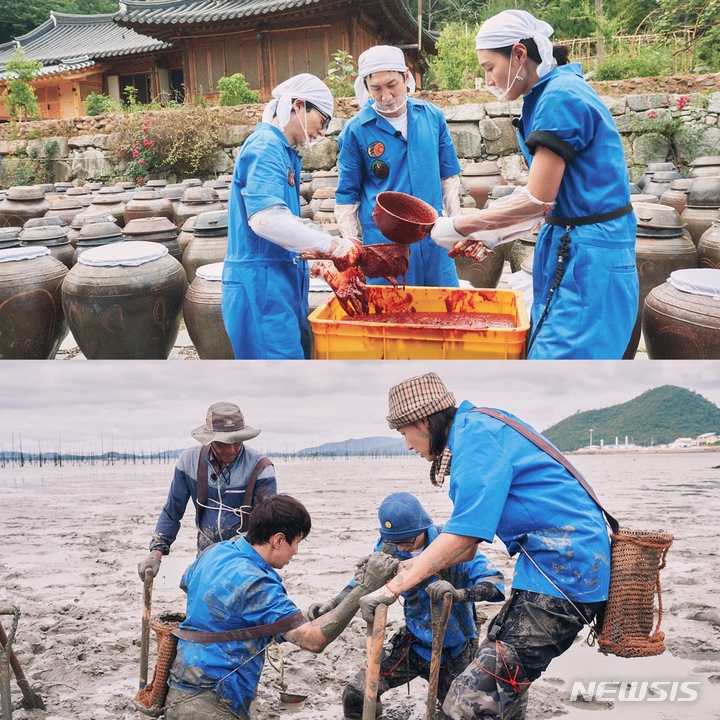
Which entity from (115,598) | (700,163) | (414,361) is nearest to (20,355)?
(115,598)

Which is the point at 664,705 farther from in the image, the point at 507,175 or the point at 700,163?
the point at 507,175

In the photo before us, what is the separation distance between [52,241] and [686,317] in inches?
196

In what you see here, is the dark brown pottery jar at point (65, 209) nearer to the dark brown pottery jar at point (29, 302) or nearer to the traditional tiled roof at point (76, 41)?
the dark brown pottery jar at point (29, 302)

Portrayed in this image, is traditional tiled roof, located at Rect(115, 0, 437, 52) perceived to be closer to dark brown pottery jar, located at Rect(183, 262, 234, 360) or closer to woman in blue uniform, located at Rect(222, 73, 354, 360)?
dark brown pottery jar, located at Rect(183, 262, 234, 360)

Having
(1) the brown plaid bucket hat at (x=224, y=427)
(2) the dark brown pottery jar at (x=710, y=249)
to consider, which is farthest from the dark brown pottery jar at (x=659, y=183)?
(1) the brown plaid bucket hat at (x=224, y=427)

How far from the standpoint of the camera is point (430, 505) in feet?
10.7

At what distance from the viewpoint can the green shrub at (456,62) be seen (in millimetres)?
15672

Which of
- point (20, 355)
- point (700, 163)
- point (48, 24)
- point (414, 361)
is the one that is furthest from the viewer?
point (48, 24)

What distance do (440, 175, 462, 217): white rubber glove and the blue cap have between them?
1947 mm

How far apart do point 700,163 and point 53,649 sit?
391 inches

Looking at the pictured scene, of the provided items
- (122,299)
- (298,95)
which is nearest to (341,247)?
(298,95)

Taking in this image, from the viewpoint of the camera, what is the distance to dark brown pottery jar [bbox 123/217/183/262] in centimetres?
656

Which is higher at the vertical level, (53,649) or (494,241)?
(494,241)

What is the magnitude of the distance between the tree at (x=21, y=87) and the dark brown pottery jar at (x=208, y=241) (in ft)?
36.3
